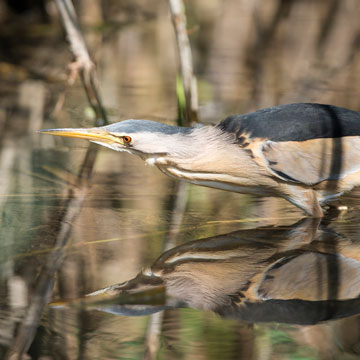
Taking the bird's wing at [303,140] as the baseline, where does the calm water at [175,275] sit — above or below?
below

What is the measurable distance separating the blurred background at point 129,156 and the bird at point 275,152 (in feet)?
0.60

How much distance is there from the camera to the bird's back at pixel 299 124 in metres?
3.32

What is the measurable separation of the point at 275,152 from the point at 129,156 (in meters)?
1.47

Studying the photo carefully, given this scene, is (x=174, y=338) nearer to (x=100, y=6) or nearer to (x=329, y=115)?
(x=329, y=115)

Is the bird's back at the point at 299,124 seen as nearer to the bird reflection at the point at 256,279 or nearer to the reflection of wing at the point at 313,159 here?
Result: the reflection of wing at the point at 313,159

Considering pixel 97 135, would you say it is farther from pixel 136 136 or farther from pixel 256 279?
pixel 256 279

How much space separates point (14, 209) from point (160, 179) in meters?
0.87

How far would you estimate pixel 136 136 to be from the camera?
317 centimetres

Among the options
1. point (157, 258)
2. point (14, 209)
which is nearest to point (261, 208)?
point (157, 258)

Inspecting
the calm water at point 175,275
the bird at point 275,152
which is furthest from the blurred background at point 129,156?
the bird at point 275,152

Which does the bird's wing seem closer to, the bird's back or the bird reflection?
the bird's back

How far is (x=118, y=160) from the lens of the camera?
176 inches

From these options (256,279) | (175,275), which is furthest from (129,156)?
(256,279)

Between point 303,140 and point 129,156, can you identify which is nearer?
point 303,140
